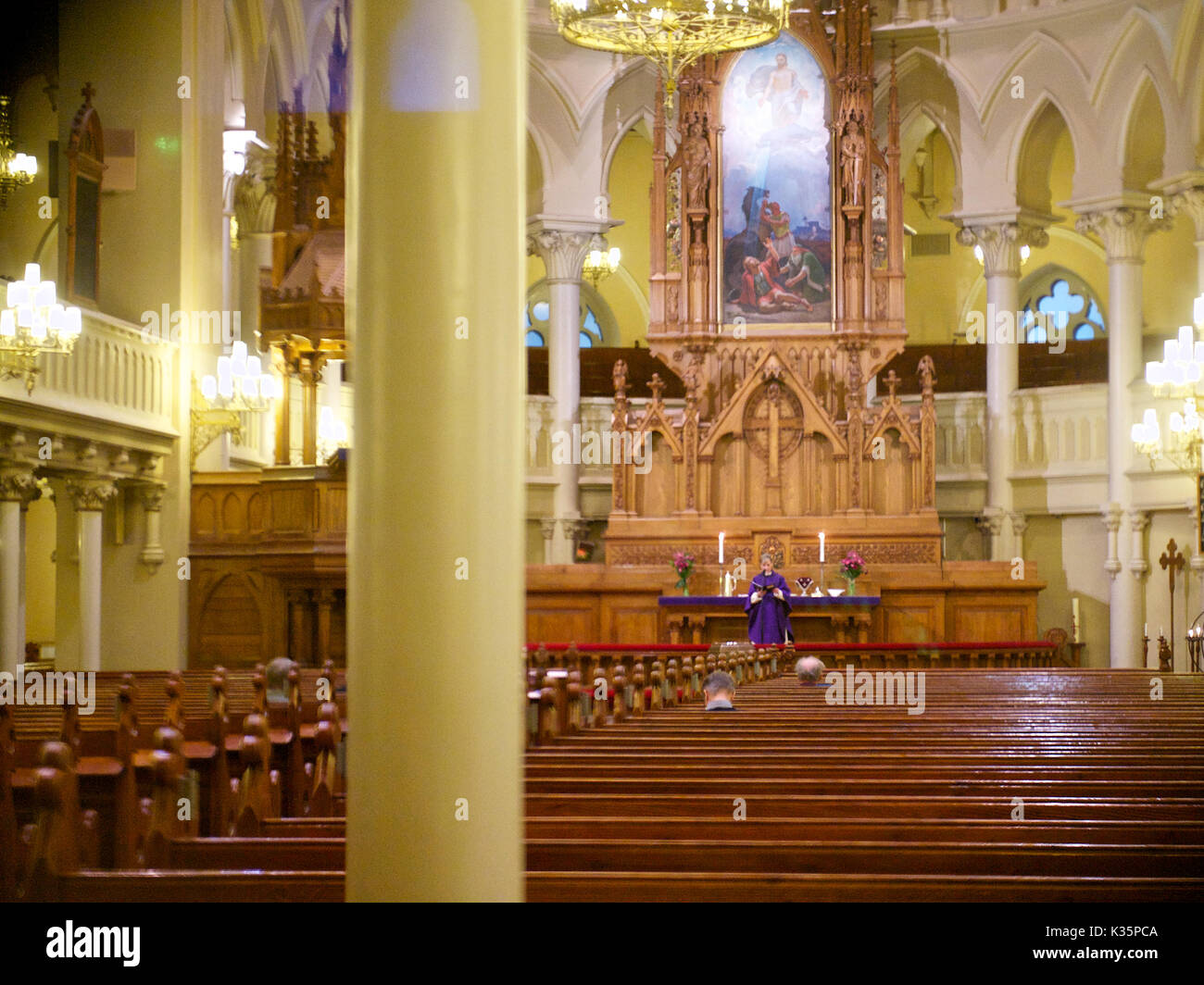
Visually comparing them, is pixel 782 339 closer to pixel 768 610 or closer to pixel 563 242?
pixel 563 242

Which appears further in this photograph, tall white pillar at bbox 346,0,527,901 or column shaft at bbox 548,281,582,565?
column shaft at bbox 548,281,582,565

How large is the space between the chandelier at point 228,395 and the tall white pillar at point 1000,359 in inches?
433

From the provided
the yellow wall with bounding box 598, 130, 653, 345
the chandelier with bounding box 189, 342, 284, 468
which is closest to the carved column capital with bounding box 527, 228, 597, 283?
the yellow wall with bounding box 598, 130, 653, 345

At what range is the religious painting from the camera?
904 inches

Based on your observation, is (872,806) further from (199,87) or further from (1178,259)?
(1178,259)

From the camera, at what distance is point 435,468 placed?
10.4 feet

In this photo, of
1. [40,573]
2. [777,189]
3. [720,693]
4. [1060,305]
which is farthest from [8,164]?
[1060,305]

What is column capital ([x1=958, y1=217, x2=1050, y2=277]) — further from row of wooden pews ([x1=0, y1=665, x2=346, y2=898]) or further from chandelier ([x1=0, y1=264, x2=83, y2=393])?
row of wooden pews ([x1=0, y1=665, x2=346, y2=898])

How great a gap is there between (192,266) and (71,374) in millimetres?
3237

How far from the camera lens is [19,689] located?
42.3 ft

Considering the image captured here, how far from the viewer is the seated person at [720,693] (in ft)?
29.6

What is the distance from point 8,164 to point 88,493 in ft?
13.3

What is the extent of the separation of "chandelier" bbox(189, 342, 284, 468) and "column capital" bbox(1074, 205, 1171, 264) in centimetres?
1221
